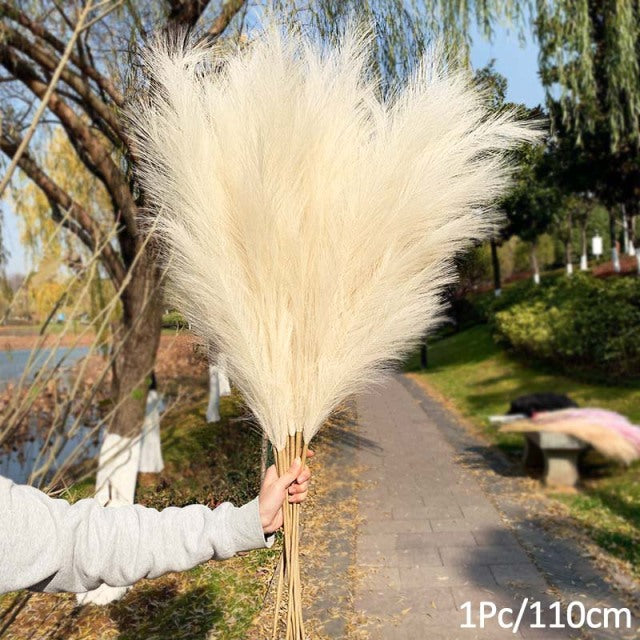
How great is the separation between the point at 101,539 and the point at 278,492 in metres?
0.32

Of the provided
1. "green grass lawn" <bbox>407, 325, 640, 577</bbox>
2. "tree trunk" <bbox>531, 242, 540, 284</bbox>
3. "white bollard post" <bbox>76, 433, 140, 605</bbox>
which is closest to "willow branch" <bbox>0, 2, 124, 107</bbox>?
"white bollard post" <bbox>76, 433, 140, 605</bbox>

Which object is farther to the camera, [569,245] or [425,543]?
[425,543]

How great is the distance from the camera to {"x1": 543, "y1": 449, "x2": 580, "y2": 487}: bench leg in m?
1.85

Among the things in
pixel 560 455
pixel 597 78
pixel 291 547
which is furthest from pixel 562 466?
pixel 597 78

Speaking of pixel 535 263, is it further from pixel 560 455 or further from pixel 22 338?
pixel 22 338

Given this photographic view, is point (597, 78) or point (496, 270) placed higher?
point (597, 78)

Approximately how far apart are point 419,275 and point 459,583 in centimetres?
265

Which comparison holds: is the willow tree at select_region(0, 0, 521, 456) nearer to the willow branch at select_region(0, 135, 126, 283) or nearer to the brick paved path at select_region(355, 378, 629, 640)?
the willow branch at select_region(0, 135, 126, 283)

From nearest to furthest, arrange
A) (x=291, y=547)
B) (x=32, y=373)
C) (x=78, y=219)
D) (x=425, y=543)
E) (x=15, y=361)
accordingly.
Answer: (x=291, y=547)
(x=32, y=373)
(x=15, y=361)
(x=78, y=219)
(x=425, y=543)

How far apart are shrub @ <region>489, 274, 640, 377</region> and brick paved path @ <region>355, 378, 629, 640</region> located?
642mm

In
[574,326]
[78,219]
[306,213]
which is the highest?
[78,219]

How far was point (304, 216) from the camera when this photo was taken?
3.44ft

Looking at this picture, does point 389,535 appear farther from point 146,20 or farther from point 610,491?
point 146,20

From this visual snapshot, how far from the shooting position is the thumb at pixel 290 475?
1061mm
